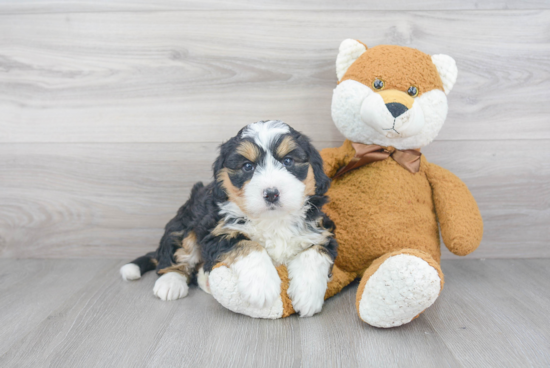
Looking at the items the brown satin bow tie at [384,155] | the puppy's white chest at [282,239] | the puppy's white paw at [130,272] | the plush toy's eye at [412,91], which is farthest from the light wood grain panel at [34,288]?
the plush toy's eye at [412,91]

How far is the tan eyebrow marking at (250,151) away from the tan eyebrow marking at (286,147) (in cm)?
7

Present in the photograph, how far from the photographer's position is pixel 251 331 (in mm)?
1372

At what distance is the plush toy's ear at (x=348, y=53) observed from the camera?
169 cm

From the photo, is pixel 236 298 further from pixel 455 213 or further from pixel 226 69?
pixel 226 69

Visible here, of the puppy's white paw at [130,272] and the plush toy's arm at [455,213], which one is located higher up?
the plush toy's arm at [455,213]

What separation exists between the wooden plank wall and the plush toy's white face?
38 cm

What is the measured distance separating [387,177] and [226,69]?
0.93 meters

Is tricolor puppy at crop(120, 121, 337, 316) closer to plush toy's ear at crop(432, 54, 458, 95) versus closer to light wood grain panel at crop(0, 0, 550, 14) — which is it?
plush toy's ear at crop(432, 54, 458, 95)

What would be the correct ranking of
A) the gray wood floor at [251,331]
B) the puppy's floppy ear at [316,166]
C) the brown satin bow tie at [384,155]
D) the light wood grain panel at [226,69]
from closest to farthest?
the gray wood floor at [251,331]
the puppy's floppy ear at [316,166]
the brown satin bow tie at [384,155]
the light wood grain panel at [226,69]

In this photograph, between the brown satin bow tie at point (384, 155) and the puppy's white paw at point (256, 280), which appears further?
the brown satin bow tie at point (384, 155)

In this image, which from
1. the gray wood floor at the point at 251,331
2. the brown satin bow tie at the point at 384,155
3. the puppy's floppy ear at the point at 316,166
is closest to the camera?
the gray wood floor at the point at 251,331

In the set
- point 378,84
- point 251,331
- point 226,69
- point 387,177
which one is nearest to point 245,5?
point 226,69

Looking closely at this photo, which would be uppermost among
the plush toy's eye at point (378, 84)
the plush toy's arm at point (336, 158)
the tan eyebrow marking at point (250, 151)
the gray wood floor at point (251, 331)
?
the plush toy's eye at point (378, 84)

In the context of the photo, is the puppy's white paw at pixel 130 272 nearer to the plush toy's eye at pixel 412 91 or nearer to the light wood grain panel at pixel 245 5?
the light wood grain panel at pixel 245 5
